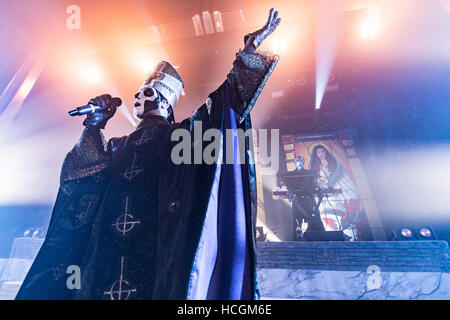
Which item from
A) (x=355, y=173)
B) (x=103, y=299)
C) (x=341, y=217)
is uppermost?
(x=355, y=173)

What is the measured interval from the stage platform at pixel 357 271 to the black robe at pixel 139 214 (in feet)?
4.61

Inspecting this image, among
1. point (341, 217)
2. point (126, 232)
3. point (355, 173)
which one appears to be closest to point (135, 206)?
point (126, 232)

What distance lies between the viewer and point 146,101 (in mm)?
1850

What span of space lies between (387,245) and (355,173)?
2908mm

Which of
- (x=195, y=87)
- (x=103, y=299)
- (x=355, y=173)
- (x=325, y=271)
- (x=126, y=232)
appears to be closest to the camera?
(x=103, y=299)

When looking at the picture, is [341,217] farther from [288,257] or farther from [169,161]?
[169,161]

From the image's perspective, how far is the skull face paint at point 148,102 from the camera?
184cm

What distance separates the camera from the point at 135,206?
1.19 m

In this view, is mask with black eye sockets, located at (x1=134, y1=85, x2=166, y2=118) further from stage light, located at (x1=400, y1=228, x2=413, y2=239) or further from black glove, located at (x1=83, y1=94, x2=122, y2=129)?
stage light, located at (x1=400, y1=228, x2=413, y2=239)

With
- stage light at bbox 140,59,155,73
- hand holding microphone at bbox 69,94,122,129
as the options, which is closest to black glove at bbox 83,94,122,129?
hand holding microphone at bbox 69,94,122,129

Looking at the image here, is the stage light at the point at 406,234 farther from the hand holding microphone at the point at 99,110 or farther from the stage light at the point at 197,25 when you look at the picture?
the stage light at the point at 197,25

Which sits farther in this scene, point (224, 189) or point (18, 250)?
point (18, 250)

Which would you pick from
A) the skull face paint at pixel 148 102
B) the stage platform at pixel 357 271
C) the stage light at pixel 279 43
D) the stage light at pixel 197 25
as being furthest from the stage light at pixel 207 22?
the stage platform at pixel 357 271

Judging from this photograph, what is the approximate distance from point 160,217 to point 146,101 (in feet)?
3.76
